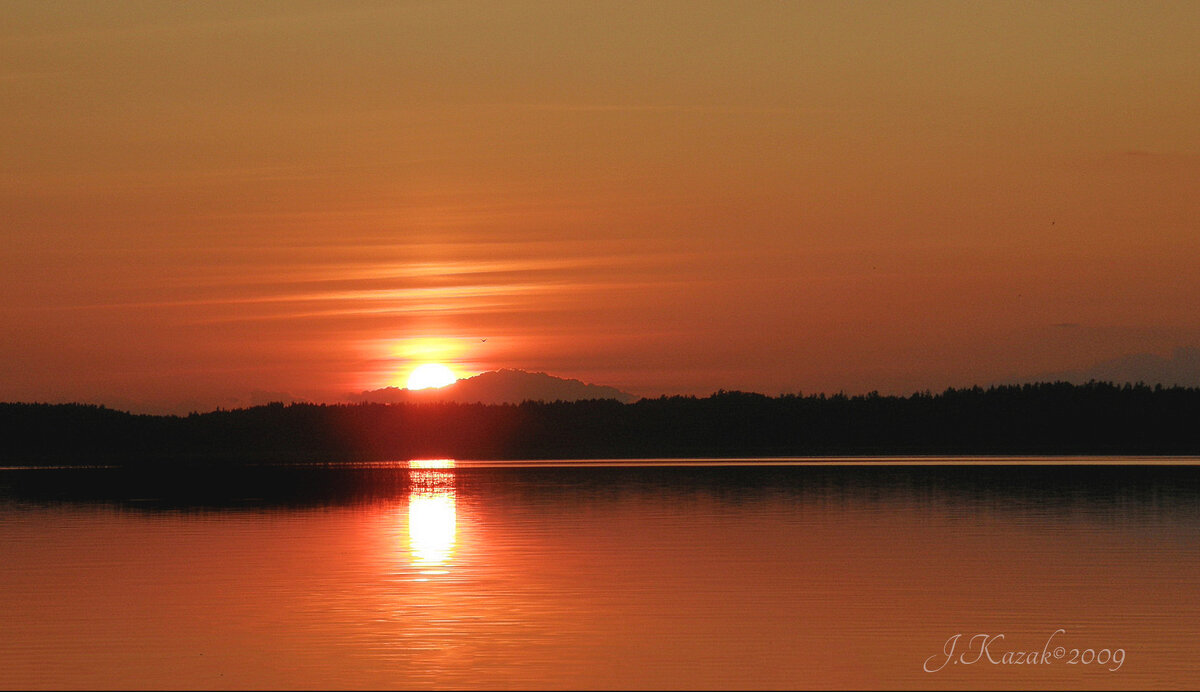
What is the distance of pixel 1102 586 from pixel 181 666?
19.9 metres

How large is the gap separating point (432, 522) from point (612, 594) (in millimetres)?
22104

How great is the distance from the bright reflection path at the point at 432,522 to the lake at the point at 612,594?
0.27 meters

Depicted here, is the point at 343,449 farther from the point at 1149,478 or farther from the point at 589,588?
the point at 589,588

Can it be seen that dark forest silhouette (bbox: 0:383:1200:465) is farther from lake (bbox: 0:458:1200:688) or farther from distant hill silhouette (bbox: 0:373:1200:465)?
lake (bbox: 0:458:1200:688)

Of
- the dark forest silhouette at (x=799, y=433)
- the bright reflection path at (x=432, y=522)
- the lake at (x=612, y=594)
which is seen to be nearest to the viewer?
the lake at (x=612, y=594)

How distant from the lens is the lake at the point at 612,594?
23719mm

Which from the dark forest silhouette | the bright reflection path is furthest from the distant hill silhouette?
the bright reflection path

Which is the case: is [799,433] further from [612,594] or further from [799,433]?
[612,594]

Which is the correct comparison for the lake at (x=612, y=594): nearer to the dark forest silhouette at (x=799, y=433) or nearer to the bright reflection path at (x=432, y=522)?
the bright reflection path at (x=432, y=522)

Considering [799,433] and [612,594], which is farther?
[799,433]

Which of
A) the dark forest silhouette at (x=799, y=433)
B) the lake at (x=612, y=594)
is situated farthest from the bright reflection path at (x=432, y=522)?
the dark forest silhouette at (x=799, y=433)

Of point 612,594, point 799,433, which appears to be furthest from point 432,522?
point 799,433

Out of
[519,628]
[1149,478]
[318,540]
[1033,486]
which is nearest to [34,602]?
[519,628]

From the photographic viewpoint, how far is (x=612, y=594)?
106 feet
